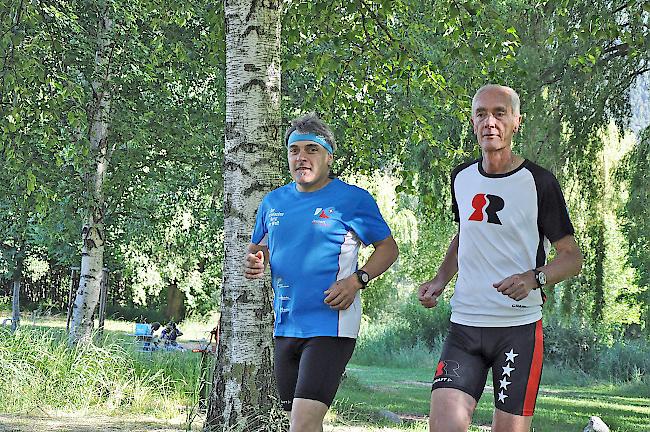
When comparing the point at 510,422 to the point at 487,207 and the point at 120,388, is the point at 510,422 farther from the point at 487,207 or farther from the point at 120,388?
the point at 120,388

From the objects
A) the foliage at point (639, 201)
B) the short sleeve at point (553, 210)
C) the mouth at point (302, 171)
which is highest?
the foliage at point (639, 201)

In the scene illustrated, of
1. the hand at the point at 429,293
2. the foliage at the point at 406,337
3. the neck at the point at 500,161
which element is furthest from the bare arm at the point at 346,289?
the foliage at the point at 406,337

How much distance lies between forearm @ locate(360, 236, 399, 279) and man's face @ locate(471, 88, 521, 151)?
0.71 m

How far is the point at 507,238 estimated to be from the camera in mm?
3994

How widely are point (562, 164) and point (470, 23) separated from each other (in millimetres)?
3743

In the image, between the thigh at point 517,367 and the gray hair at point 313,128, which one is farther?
the gray hair at point 313,128

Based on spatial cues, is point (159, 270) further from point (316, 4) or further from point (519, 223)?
point (519, 223)

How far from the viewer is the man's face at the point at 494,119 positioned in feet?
→ 13.5

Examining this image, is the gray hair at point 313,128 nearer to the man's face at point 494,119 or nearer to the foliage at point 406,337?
the man's face at point 494,119

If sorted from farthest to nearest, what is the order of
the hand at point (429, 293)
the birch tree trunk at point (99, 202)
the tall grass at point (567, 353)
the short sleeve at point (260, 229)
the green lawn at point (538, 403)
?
the tall grass at point (567, 353) → the birch tree trunk at point (99, 202) → the green lawn at point (538, 403) → the short sleeve at point (260, 229) → the hand at point (429, 293)

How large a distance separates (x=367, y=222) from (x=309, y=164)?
395 millimetres

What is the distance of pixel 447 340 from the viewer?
13.8 feet

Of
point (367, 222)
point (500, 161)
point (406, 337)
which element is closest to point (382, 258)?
point (367, 222)

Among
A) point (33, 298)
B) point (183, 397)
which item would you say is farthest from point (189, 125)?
point (33, 298)
